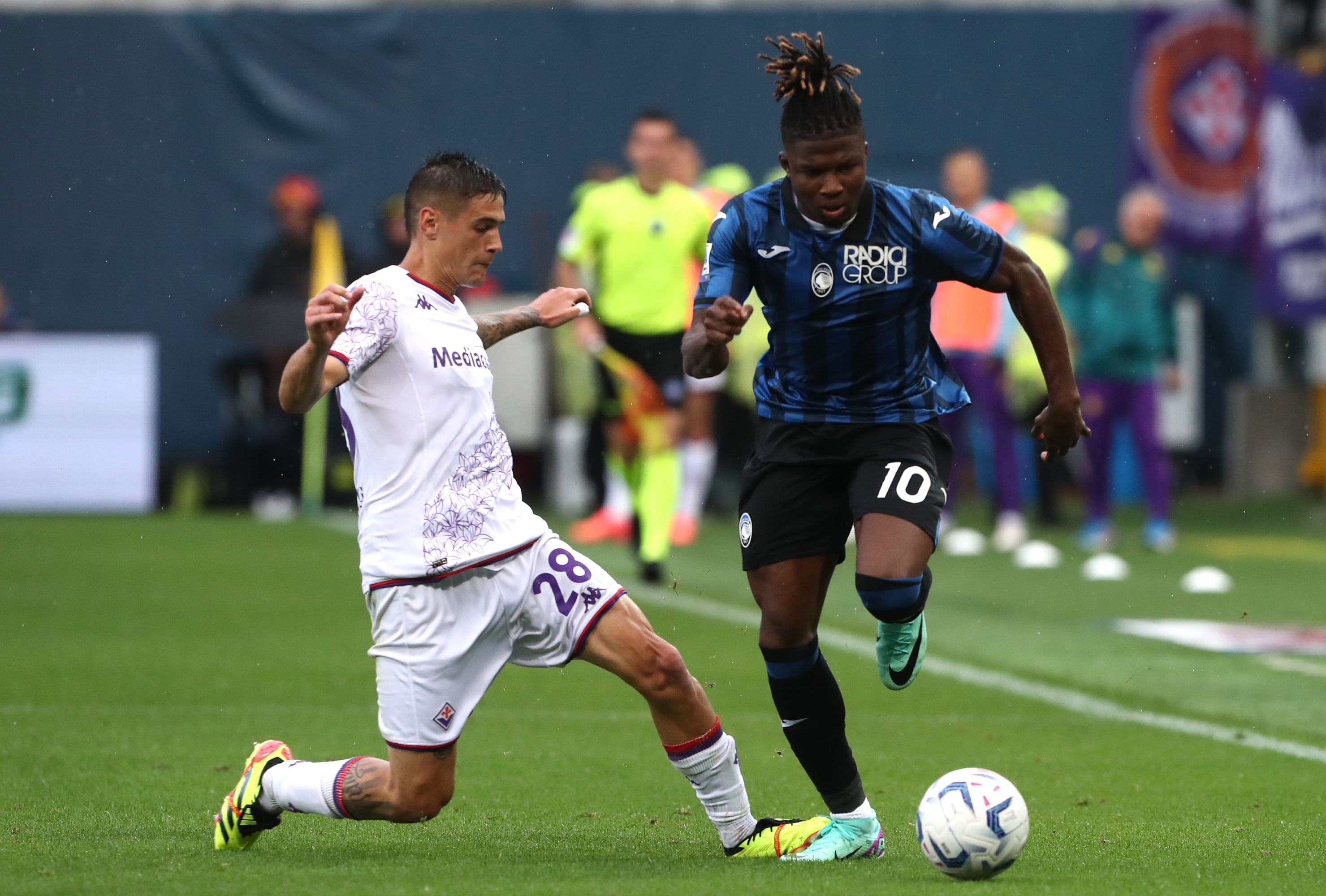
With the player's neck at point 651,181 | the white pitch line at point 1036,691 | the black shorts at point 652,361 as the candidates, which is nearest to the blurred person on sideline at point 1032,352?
the black shorts at point 652,361

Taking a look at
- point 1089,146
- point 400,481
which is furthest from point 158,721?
point 1089,146

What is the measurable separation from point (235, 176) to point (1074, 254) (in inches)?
325

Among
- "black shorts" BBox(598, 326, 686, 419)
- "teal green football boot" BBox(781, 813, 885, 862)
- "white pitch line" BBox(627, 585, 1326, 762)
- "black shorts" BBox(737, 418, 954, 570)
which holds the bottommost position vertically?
"white pitch line" BBox(627, 585, 1326, 762)

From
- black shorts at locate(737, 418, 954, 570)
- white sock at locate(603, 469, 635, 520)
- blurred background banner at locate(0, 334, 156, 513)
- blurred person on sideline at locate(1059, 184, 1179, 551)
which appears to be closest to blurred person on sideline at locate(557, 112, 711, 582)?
white sock at locate(603, 469, 635, 520)

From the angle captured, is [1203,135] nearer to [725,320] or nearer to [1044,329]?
[1044,329]

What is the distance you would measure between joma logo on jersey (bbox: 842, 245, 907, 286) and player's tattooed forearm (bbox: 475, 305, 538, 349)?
854mm

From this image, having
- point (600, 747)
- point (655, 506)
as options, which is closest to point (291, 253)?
point (655, 506)

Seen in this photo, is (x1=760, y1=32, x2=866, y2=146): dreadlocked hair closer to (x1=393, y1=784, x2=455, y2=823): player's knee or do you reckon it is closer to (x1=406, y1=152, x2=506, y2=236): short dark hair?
(x1=406, y1=152, x2=506, y2=236): short dark hair

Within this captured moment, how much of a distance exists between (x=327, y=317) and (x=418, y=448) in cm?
50

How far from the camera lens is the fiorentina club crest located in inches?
796

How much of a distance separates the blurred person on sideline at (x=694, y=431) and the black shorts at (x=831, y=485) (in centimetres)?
796

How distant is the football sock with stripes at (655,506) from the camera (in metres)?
11.3

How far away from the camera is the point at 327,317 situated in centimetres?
444

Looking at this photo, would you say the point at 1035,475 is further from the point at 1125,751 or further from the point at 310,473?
the point at 1125,751
